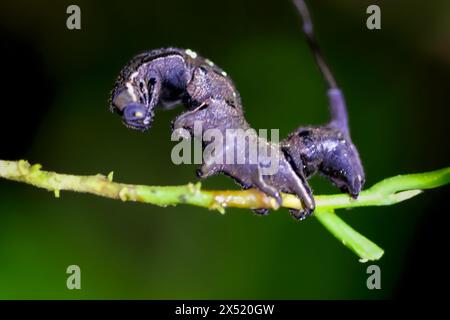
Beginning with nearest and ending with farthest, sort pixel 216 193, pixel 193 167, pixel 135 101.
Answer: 1. pixel 216 193
2. pixel 135 101
3. pixel 193 167

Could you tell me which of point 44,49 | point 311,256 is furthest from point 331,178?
point 44,49

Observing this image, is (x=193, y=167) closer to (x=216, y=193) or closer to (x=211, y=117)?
(x=211, y=117)

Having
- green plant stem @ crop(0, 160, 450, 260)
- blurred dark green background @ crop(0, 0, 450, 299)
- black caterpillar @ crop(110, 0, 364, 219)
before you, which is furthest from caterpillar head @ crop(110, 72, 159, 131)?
A: blurred dark green background @ crop(0, 0, 450, 299)

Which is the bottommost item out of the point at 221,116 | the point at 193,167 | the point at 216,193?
the point at 216,193

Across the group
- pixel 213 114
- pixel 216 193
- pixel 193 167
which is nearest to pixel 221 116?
pixel 213 114

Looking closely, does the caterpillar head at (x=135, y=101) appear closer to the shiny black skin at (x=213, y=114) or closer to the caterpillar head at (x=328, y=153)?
the shiny black skin at (x=213, y=114)

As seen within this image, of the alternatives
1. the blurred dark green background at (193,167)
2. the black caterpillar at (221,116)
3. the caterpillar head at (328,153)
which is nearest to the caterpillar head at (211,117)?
the black caterpillar at (221,116)

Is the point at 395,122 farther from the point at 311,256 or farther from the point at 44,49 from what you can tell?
the point at 44,49
